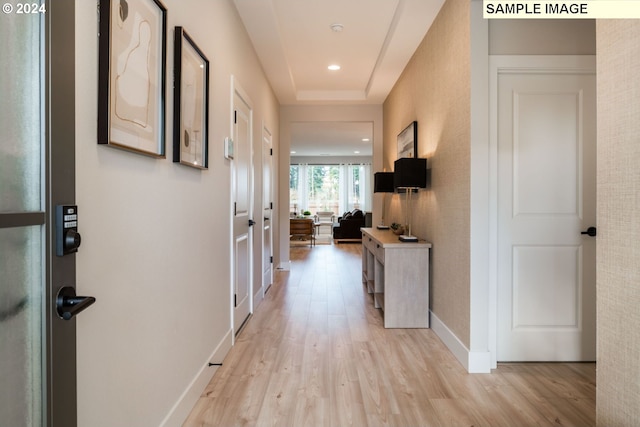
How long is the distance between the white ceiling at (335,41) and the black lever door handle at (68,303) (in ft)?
9.09


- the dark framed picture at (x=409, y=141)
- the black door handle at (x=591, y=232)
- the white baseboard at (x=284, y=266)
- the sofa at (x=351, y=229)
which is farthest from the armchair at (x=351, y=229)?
the black door handle at (x=591, y=232)

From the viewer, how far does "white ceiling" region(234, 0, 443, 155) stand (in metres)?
3.14

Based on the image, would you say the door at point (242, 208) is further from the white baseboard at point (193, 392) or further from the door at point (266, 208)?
the door at point (266, 208)

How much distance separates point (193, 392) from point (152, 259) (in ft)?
2.82

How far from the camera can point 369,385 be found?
2221 millimetres

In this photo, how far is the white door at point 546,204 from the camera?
2.54 meters

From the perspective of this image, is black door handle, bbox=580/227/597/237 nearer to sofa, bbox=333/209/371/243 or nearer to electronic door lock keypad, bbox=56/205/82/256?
electronic door lock keypad, bbox=56/205/82/256

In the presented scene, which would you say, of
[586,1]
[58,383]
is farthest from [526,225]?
[58,383]

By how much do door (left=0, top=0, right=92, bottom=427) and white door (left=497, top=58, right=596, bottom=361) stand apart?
246 centimetres

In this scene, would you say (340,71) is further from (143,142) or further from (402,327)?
(143,142)

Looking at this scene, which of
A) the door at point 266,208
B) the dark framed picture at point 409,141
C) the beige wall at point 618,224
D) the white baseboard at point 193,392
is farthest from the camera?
the door at point 266,208

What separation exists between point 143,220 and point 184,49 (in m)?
0.91

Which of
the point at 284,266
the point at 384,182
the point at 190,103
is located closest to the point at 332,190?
the point at 284,266

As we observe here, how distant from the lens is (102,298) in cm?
117
